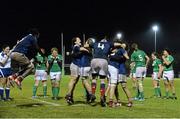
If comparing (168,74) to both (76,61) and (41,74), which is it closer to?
(41,74)

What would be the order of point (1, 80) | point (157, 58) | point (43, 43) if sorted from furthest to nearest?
point (43, 43), point (157, 58), point (1, 80)

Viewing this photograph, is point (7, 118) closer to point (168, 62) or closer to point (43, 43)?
point (168, 62)

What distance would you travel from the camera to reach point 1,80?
1972 cm

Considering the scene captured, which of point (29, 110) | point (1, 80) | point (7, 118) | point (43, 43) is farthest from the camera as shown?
point (43, 43)

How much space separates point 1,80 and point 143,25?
72.6 m

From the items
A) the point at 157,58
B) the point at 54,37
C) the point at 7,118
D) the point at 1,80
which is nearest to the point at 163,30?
the point at 54,37

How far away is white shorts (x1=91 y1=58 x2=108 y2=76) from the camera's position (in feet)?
52.7

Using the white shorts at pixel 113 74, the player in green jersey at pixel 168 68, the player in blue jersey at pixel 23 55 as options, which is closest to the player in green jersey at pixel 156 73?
the player in green jersey at pixel 168 68

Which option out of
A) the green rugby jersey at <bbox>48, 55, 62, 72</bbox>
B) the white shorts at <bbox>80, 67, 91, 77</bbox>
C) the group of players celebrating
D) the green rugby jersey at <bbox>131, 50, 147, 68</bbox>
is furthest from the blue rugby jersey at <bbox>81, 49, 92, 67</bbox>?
the green rugby jersey at <bbox>131, 50, 147, 68</bbox>

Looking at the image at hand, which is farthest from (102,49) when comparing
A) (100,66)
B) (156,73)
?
(156,73)

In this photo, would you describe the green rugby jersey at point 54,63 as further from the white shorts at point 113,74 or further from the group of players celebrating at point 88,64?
the white shorts at point 113,74

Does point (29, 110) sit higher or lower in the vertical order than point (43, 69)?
lower

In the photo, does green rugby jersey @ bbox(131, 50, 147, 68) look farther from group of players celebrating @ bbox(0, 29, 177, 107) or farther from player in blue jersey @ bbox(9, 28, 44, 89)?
A: player in blue jersey @ bbox(9, 28, 44, 89)

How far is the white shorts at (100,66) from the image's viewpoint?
633 inches
